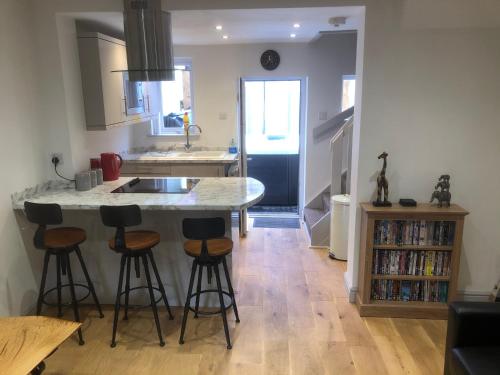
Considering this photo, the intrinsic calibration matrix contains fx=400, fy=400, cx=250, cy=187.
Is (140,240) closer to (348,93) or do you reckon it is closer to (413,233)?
(413,233)

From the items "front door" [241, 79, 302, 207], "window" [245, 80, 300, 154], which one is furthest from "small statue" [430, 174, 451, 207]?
"window" [245, 80, 300, 154]

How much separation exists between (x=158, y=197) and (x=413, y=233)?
191 centimetres

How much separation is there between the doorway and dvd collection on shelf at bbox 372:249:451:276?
2477 mm

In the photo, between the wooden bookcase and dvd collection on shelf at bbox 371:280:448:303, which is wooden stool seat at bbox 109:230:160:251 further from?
dvd collection on shelf at bbox 371:280:448:303

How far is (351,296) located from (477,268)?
1.01m

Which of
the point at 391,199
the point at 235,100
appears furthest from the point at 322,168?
the point at 391,199

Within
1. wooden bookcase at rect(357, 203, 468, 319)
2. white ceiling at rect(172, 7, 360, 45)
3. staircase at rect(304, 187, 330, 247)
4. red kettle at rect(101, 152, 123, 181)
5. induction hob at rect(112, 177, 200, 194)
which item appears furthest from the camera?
staircase at rect(304, 187, 330, 247)

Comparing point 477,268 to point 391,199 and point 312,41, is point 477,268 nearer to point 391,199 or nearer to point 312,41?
point 391,199

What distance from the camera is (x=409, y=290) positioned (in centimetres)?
311

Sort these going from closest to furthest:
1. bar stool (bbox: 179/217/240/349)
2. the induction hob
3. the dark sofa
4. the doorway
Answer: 1. the dark sofa
2. bar stool (bbox: 179/217/240/349)
3. the induction hob
4. the doorway

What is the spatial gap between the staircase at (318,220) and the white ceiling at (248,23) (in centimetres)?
201

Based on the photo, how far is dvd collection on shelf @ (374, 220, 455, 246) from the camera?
2959 millimetres

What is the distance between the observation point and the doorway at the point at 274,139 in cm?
568

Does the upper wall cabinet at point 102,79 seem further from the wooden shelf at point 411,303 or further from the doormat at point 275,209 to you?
the doormat at point 275,209
